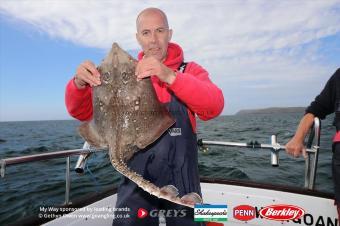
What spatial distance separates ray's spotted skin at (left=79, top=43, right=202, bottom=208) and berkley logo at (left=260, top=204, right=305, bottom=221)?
11.2 ft

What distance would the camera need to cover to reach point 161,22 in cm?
304

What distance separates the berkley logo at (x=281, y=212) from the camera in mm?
4924

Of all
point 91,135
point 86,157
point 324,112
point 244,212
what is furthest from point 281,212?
point 91,135

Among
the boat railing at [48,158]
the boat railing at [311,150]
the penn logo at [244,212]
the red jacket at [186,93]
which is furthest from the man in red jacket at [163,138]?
the penn logo at [244,212]

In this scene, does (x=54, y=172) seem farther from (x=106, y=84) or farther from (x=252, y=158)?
(x=106, y=84)

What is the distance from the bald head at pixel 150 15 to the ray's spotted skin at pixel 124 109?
59 cm

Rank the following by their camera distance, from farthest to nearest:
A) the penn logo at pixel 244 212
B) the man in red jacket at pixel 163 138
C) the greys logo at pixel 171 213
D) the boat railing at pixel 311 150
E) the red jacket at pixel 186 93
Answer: the penn logo at pixel 244 212
the boat railing at pixel 311 150
the greys logo at pixel 171 213
the man in red jacket at pixel 163 138
the red jacket at pixel 186 93

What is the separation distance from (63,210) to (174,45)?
9.47 ft

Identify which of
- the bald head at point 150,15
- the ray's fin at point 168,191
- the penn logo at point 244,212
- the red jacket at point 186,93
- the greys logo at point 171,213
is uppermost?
the bald head at point 150,15

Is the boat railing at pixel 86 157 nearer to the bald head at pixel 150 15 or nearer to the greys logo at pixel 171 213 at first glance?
the greys logo at pixel 171 213

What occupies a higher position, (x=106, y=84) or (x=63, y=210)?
(x=106, y=84)

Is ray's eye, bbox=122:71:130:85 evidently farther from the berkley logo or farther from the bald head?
the berkley logo

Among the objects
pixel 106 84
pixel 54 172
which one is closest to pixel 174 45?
pixel 106 84

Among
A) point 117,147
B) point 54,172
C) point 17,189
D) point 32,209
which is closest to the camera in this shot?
point 117,147
